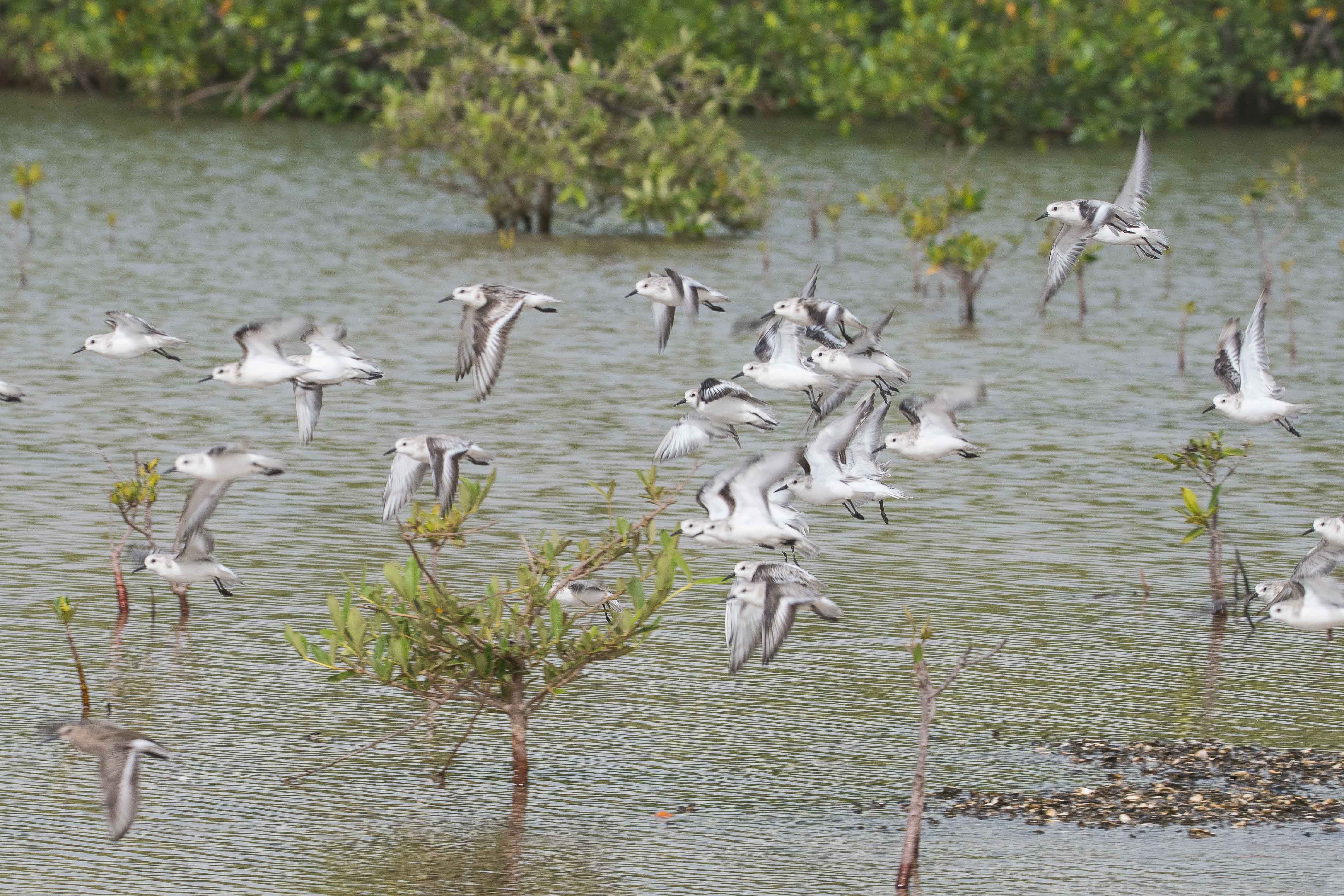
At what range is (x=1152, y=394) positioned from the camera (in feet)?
59.4

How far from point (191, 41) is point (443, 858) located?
97.4 ft

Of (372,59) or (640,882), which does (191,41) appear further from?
(640,882)

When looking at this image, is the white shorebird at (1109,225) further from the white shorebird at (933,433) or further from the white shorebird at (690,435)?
the white shorebird at (690,435)

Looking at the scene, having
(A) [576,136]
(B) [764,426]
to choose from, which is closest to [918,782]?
(B) [764,426]

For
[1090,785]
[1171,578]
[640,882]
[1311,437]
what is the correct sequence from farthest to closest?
[1311,437] → [1171,578] → [1090,785] → [640,882]

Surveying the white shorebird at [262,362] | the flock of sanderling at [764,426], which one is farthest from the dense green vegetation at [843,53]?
the white shorebird at [262,362]

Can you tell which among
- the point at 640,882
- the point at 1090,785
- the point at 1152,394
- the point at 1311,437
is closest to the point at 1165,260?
the point at 1152,394

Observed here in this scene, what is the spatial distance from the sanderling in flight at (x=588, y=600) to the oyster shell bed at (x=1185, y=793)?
1.60 m

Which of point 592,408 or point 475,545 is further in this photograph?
point 592,408

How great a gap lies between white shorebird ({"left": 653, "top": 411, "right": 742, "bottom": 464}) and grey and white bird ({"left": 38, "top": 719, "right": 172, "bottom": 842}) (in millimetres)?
3645

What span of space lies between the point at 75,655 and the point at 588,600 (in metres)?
2.26

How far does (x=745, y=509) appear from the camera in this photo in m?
9.26

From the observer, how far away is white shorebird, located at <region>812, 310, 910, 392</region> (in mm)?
11047

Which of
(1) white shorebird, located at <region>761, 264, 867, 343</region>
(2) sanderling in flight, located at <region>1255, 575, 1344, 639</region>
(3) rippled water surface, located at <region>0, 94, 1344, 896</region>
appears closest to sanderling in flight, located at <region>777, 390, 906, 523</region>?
(1) white shorebird, located at <region>761, 264, 867, 343</region>
